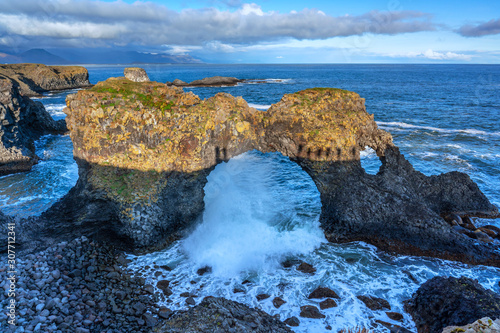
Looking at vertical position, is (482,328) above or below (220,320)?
above

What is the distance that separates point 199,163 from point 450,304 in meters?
13.8

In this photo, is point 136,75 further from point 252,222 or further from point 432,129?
point 432,129

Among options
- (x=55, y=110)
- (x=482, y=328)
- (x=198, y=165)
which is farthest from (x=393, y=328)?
(x=55, y=110)

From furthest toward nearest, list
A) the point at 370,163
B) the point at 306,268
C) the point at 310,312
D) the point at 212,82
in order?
the point at 212,82 < the point at 370,163 < the point at 306,268 < the point at 310,312

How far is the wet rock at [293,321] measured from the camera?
11.5 m

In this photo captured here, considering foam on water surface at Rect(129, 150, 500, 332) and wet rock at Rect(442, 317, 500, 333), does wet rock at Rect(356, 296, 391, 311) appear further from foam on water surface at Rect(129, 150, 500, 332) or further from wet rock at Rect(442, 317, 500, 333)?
wet rock at Rect(442, 317, 500, 333)

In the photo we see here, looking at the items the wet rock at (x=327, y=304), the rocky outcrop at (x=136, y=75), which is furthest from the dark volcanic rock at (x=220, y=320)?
the rocky outcrop at (x=136, y=75)

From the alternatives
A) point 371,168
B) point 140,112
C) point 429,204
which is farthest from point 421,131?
point 140,112

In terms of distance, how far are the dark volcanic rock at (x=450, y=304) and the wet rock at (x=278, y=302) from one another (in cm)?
553

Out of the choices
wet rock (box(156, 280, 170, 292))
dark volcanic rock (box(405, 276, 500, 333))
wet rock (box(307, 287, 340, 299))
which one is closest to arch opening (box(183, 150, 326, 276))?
wet rock (box(156, 280, 170, 292))

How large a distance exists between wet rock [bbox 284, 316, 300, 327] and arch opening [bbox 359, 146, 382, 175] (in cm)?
2016

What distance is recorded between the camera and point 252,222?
19.1 metres

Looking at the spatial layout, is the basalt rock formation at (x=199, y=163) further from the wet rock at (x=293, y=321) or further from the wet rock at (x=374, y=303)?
the wet rock at (x=293, y=321)

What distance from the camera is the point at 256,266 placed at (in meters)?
15.2
